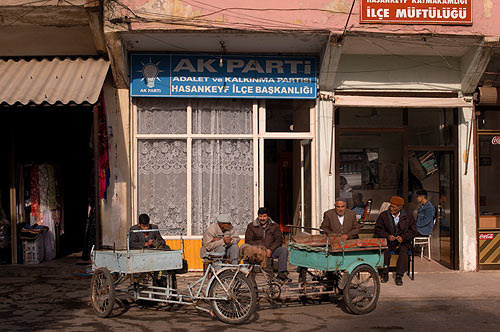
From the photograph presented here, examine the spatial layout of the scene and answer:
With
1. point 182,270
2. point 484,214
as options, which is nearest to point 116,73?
point 182,270

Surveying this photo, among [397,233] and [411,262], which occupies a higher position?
[397,233]

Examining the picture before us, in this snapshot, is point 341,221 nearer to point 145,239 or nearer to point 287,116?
point 287,116

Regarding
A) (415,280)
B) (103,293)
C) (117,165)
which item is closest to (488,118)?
(415,280)

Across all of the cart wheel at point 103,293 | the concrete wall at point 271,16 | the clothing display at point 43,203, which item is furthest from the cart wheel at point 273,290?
the clothing display at point 43,203

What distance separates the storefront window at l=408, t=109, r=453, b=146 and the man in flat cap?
1.97 m

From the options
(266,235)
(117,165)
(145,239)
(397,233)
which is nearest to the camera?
(145,239)

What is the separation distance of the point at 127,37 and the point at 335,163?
456 cm

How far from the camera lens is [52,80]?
402 inches

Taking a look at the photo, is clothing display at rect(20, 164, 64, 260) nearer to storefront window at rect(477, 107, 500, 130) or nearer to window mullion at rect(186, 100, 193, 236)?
window mullion at rect(186, 100, 193, 236)

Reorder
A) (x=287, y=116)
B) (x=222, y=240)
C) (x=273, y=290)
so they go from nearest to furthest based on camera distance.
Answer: (x=273, y=290), (x=222, y=240), (x=287, y=116)

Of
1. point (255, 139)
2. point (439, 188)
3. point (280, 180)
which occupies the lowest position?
point (439, 188)

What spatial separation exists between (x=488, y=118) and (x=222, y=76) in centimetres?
535

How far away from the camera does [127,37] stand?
10.0 meters

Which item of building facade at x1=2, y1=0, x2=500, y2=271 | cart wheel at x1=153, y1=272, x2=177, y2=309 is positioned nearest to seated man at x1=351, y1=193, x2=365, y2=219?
building facade at x1=2, y1=0, x2=500, y2=271
